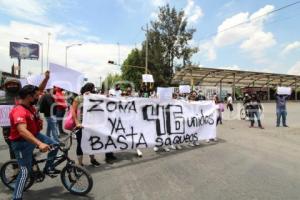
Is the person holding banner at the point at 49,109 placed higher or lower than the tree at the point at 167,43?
lower

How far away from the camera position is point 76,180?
19.9ft

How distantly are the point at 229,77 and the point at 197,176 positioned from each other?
4691 centimetres

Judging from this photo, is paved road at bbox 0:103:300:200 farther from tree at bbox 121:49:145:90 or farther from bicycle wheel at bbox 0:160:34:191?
tree at bbox 121:49:145:90

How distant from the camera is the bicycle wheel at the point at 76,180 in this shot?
5.98m

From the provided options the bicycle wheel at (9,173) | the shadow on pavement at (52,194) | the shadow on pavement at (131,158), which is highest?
the bicycle wheel at (9,173)

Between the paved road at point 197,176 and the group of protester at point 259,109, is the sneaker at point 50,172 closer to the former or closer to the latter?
the paved road at point 197,176

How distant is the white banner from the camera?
8.46 m

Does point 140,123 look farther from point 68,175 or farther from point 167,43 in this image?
point 167,43

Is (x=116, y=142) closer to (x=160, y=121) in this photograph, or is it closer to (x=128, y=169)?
(x=128, y=169)

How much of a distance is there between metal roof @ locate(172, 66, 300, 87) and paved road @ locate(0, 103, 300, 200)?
32.2 metres

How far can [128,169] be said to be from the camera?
318 inches

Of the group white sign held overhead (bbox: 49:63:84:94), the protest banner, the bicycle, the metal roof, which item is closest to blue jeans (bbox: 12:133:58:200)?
the bicycle

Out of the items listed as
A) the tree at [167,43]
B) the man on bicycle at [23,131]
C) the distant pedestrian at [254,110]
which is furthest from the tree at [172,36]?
the man on bicycle at [23,131]

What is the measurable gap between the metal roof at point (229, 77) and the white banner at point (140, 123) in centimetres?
3054
